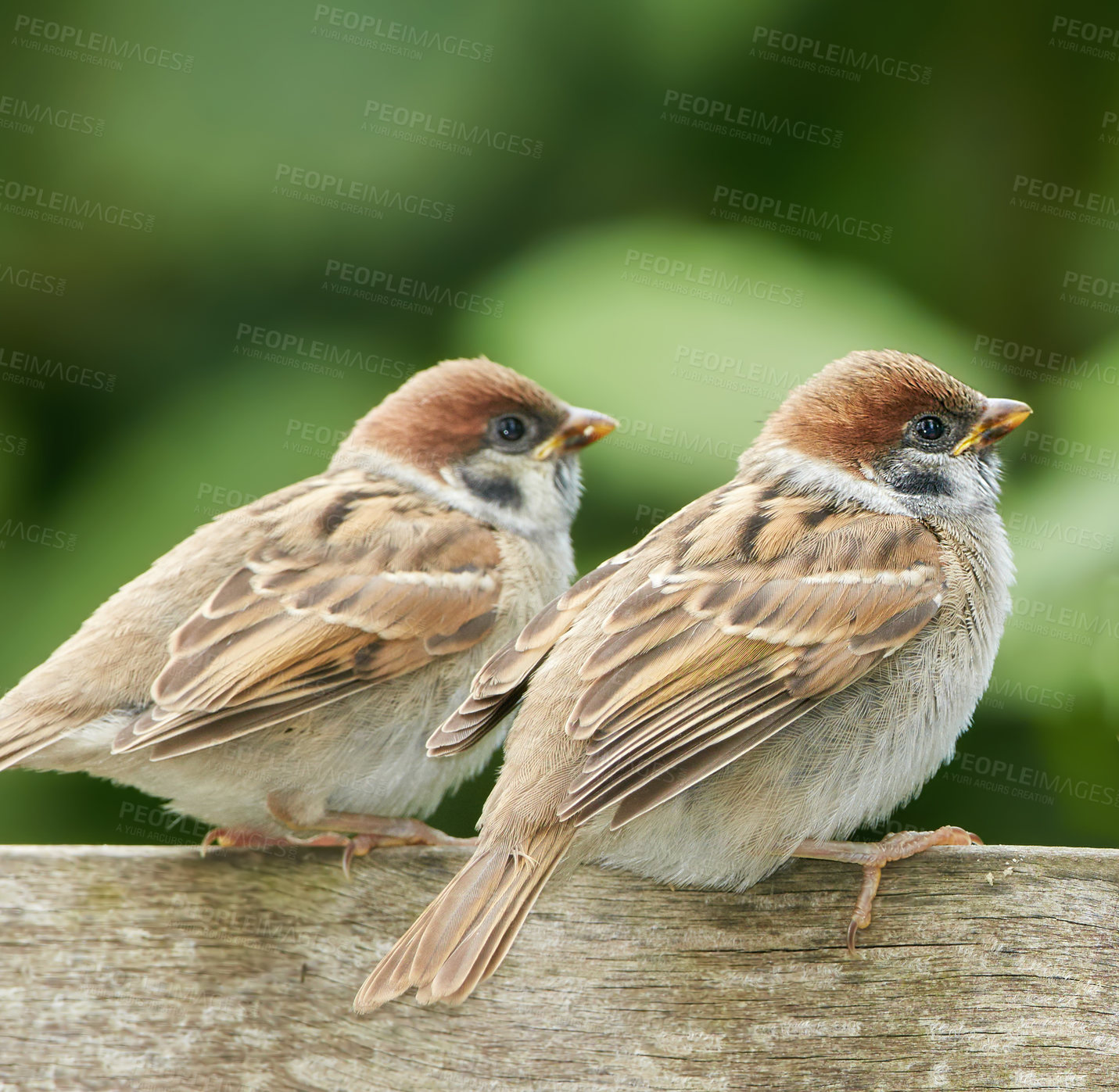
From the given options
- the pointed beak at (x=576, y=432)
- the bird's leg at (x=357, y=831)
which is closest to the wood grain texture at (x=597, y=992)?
the bird's leg at (x=357, y=831)

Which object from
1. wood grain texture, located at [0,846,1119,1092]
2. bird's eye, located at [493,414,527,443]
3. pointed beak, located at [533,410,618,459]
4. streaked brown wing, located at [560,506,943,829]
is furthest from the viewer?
bird's eye, located at [493,414,527,443]

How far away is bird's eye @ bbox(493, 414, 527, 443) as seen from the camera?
3.03 m

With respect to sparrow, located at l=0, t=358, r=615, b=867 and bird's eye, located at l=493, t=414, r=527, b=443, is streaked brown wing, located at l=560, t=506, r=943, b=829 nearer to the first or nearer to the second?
sparrow, located at l=0, t=358, r=615, b=867

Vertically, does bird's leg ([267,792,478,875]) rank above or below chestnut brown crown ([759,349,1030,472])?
below

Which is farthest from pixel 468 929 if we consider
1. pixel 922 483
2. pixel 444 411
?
pixel 444 411

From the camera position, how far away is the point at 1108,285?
319 cm

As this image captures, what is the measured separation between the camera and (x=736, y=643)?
2234mm

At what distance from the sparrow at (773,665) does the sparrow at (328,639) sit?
0.32 m

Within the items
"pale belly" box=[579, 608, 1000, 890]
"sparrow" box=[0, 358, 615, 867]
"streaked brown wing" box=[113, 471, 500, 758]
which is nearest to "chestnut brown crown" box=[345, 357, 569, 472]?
"sparrow" box=[0, 358, 615, 867]

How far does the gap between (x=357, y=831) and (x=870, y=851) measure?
0.83 m

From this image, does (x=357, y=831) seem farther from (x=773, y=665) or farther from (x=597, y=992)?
(x=773, y=665)

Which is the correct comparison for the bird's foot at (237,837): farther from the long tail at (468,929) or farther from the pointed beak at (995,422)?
the pointed beak at (995,422)

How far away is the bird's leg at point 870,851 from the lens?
6.57ft

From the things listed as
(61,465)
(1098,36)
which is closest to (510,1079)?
(61,465)
